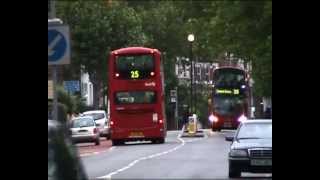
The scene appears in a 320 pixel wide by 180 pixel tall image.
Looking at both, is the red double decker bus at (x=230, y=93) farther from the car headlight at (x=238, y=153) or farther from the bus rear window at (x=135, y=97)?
the car headlight at (x=238, y=153)

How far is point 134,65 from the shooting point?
130 ft

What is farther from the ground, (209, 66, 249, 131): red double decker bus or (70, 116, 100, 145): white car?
(209, 66, 249, 131): red double decker bus

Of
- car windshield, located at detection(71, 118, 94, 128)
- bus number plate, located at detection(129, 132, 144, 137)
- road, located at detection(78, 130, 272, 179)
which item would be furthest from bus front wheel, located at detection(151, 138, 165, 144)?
road, located at detection(78, 130, 272, 179)

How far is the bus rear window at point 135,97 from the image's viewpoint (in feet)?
130

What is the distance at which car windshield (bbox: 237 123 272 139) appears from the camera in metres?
20.2

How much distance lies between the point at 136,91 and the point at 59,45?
26933 millimetres

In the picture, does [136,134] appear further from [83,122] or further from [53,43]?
[53,43]

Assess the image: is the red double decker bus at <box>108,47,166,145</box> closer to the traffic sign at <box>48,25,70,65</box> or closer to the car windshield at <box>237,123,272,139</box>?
the car windshield at <box>237,123,272,139</box>

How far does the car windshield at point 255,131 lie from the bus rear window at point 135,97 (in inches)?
736

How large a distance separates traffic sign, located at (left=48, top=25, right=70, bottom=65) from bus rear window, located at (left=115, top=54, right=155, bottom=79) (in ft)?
86.7

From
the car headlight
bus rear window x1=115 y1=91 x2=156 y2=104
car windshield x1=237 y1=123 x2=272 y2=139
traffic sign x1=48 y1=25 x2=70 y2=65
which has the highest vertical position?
traffic sign x1=48 y1=25 x2=70 y2=65

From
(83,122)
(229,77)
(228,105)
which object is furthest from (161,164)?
(228,105)

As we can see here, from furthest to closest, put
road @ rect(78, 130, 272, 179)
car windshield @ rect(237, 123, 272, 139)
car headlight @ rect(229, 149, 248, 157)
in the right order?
road @ rect(78, 130, 272, 179) < car windshield @ rect(237, 123, 272, 139) < car headlight @ rect(229, 149, 248, 157)
